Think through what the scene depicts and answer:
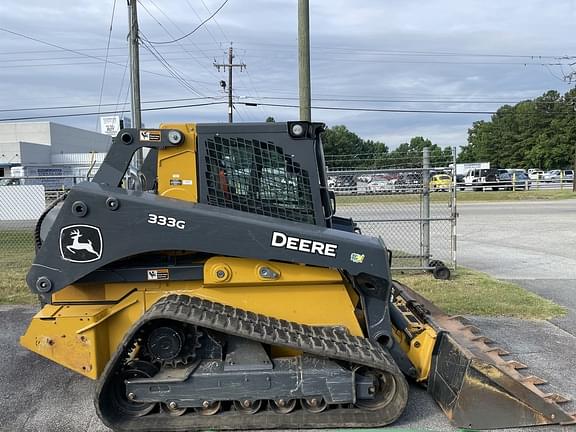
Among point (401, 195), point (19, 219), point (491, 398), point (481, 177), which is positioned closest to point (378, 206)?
point (401, 195)

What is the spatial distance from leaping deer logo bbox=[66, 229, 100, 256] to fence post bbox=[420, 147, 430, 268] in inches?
252

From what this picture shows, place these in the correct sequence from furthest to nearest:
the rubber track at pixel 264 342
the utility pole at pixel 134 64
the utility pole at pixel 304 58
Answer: the utility pole at pixel 134 64 < the utility pole at pixel 304 58 < the rubber track at pixel 264 342

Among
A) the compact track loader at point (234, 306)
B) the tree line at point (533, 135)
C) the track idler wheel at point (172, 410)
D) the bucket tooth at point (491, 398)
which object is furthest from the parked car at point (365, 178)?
the tree line at point (533, 135)

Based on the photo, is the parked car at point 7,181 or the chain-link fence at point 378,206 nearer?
the chain-link fence at point 378,206

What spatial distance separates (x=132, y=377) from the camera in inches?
148

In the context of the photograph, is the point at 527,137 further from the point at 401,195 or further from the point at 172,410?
the point at 172,410

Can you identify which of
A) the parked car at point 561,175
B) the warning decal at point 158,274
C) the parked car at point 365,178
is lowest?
the parked car at point 561,175

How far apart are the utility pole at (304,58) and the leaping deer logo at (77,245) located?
21.0 feet

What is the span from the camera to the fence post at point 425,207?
9.07 m

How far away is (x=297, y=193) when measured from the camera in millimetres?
4211

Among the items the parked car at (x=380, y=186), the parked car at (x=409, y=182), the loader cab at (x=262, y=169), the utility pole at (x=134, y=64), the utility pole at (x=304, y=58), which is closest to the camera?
the loader cab at (x=262, y=169)

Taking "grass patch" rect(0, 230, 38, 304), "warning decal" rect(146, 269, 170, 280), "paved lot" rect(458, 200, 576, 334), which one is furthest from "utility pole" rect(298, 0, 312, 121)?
"warning decal" rect(146, 269, 170, 280)

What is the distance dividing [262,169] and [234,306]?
1051 mm

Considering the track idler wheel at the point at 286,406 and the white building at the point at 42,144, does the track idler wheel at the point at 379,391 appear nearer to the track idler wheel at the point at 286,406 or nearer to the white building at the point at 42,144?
the track idler wheel at the point at 286,406
